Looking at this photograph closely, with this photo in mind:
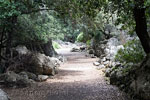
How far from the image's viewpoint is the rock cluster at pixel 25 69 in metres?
7.51

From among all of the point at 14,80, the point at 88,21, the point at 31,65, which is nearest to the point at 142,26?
the point at 88,21

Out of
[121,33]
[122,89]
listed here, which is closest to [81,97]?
[122,89]

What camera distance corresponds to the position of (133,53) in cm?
735

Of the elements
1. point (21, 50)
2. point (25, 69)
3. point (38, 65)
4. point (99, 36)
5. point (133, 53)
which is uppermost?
point (99, 36)

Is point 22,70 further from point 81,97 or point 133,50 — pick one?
point 133,50

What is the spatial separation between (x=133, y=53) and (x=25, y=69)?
192 inches

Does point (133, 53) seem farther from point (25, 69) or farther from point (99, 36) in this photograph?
point (99, 36)

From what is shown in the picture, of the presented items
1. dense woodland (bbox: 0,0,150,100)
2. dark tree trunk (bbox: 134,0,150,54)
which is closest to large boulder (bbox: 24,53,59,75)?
dense woodland (bbox: 0,0,150,100)

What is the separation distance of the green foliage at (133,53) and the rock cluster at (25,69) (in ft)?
12.0

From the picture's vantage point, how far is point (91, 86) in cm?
754

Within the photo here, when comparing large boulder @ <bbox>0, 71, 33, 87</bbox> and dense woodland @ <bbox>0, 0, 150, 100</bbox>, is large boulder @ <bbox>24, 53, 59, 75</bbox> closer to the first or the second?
dense woodland @ <bbox>0, 0, 150, 100</bbox>

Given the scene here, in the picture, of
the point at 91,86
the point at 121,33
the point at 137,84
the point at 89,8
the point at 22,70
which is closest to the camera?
the point at 137,84

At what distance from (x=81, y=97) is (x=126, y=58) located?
9.13 feet

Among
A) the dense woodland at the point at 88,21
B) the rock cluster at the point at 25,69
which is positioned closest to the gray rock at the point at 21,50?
the rock cluster at the point at 25,69
